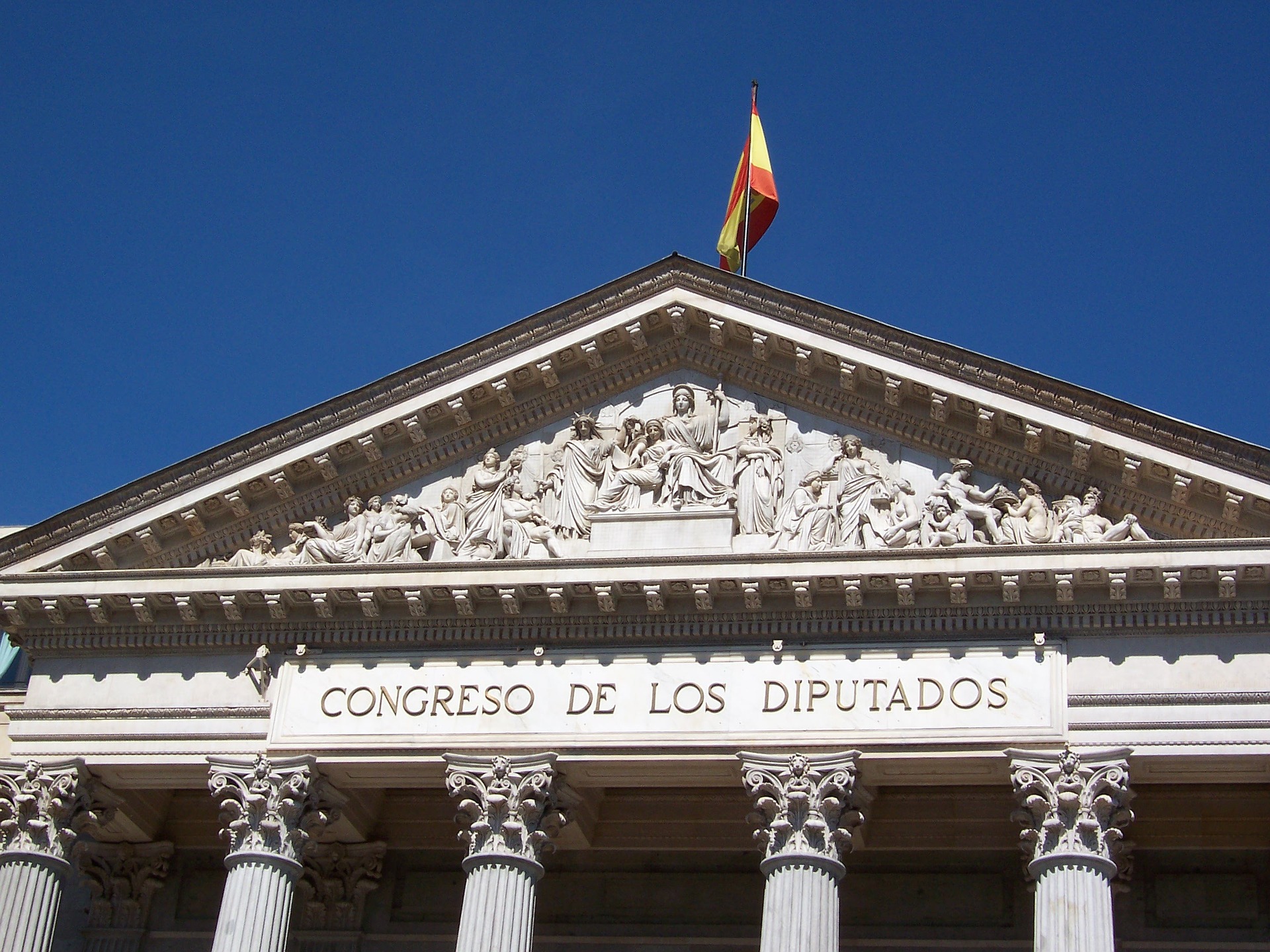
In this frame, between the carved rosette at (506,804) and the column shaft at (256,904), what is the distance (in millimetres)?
2376

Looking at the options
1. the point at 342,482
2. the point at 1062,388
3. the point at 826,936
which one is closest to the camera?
the point at 826,936

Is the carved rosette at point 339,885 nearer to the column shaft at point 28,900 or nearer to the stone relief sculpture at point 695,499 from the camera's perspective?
the column shaft at point 28,900

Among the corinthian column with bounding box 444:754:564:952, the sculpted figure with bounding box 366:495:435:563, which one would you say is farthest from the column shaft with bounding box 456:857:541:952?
the sculpted figure with bounding box 366:495:435:563

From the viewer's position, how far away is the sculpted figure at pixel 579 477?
24766mm

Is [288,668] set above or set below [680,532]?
below

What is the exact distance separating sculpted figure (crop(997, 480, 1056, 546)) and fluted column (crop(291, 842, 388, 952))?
33.2 ft

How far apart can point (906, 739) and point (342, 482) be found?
344 inches

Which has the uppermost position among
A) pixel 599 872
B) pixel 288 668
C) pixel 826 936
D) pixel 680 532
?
pixel 680 532

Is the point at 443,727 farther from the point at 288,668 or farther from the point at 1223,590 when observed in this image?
the point at 1223,590

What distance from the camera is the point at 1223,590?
2197 cm

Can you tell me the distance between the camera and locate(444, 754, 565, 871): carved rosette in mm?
22812

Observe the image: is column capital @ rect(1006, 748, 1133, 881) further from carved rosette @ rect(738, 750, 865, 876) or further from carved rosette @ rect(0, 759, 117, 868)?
carved rosette @ rect(0, 759, 117, 868)

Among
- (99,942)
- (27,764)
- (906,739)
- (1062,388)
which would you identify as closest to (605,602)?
(906,739)

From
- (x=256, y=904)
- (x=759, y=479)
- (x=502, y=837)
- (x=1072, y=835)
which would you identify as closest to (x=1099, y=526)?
(x=1072, y=835)
